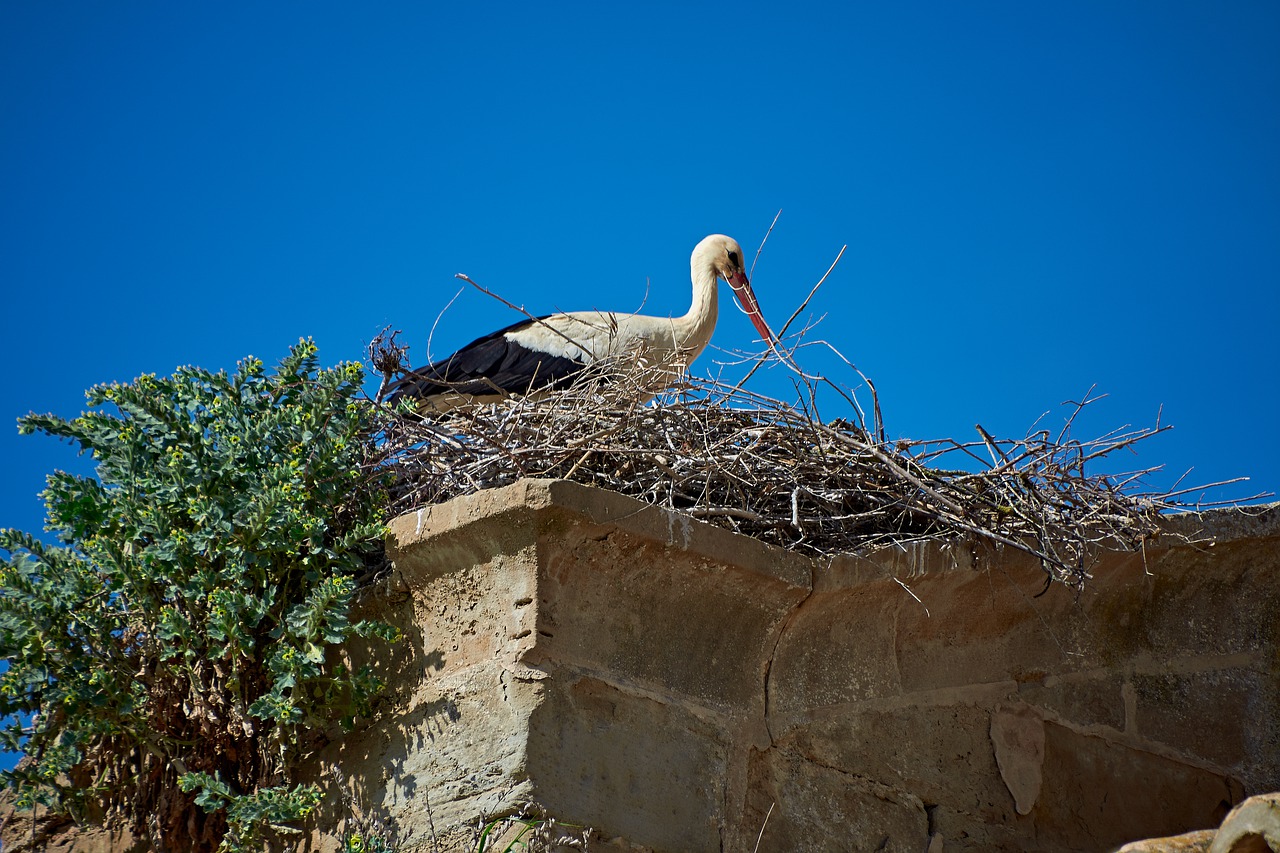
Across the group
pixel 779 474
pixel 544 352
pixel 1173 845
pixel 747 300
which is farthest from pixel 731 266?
pixel 1173 845

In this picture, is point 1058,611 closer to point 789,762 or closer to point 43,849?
point 789,762

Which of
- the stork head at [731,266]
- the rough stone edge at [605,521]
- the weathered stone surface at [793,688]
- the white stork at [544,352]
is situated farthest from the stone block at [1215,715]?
the stork head at [731,266]

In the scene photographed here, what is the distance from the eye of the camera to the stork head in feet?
24.7

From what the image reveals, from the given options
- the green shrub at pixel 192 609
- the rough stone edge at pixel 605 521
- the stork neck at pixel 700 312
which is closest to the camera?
the rough stone edge at pixel 605 521

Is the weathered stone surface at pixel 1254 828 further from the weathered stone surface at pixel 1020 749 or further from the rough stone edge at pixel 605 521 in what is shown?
the rough stone edge at pixel 605 521

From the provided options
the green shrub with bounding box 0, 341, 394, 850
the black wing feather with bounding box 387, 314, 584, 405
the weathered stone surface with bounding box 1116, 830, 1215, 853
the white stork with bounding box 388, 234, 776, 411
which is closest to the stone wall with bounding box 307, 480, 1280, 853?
the green shrub with bounding box 0, 341, 394, 850

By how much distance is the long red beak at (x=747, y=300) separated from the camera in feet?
24.8

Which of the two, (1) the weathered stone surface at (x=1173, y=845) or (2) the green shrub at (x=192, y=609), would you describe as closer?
(1) the weathered stone surface at (x=1173, y=845)

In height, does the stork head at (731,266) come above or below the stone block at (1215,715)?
above

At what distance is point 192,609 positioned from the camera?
3703mm

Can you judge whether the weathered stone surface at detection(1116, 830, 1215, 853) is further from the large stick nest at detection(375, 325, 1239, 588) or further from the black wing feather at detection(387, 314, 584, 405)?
the black wing feather at detection(387, 314, 584, 405)

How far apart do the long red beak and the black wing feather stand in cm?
164

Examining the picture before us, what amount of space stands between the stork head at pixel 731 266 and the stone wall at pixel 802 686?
11.5 ft

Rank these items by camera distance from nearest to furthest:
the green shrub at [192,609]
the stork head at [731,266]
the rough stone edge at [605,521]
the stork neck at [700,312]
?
the rough stone edge at [605,521] → the green shrub at [192,609] → the stork neck at [700,312] → the stork head at [731,266]
